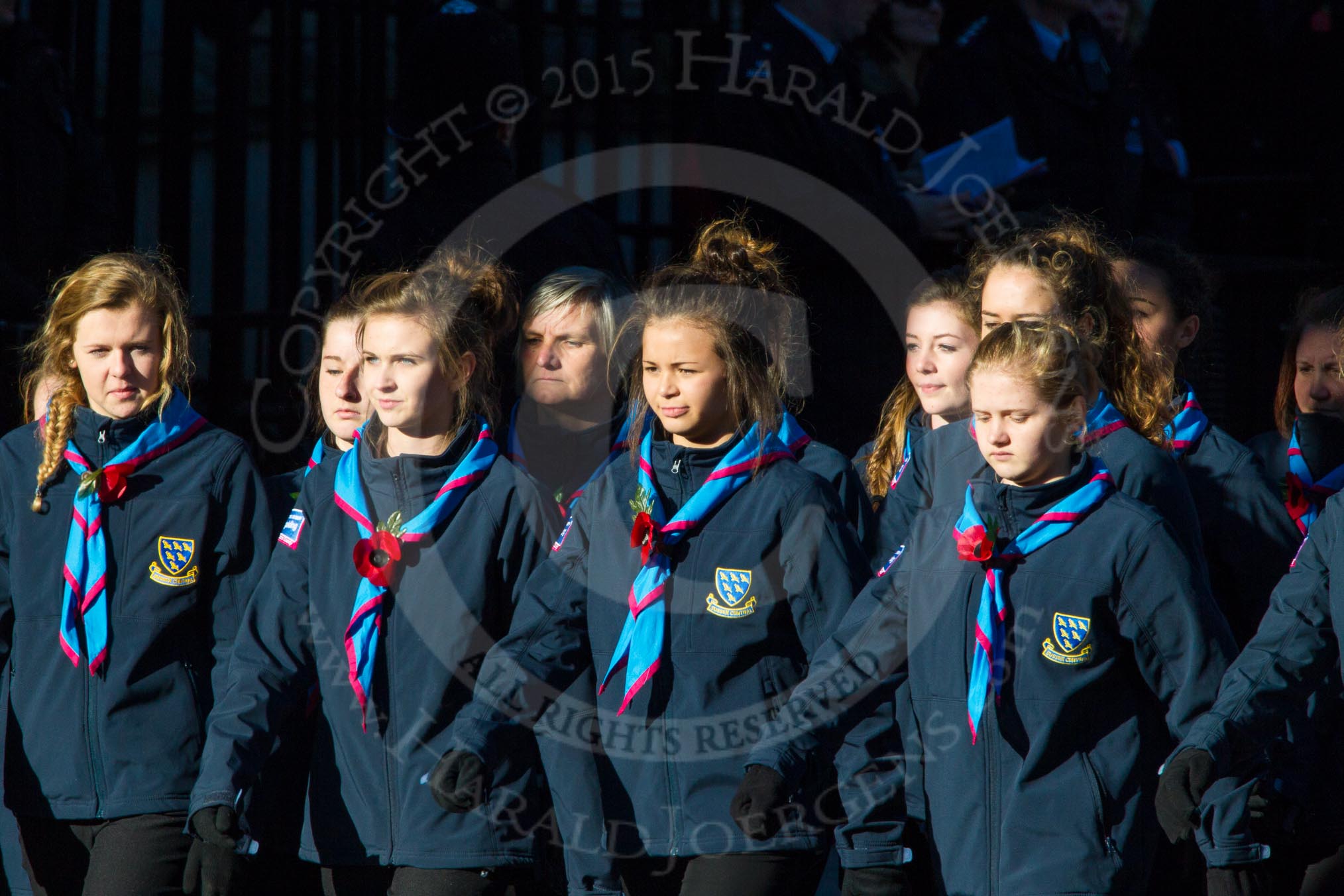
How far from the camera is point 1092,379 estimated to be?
3.27m

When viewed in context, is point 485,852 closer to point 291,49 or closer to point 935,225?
point 935,225

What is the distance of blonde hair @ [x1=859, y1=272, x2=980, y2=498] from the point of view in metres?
4.23

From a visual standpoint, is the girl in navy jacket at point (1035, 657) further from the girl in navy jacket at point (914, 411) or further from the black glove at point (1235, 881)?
the black glove at point (1235, 881)

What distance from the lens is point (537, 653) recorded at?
3.34 m

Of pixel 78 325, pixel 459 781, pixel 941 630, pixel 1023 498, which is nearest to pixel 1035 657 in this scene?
pixel 941 630

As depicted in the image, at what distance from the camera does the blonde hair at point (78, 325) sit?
3.77 metres

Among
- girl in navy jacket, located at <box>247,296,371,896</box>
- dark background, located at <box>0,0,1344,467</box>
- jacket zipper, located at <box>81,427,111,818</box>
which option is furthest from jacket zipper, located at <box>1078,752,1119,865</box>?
dark background, located at <box>0,0,1344,467</box>

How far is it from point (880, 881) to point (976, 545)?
708 millimetres

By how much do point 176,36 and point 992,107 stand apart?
2979 millimetres

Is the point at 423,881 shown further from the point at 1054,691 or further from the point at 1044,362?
the point at 1044,362

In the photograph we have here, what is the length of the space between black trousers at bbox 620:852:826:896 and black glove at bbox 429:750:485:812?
430mm

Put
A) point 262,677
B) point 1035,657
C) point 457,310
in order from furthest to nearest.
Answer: point 457,310
point 262,677
point 1035,657

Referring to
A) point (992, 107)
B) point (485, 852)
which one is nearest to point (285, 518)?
point (485, 852)

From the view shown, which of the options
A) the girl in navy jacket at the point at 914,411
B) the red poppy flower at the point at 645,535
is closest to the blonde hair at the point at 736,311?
the red poppy flower at the point at 645,535
